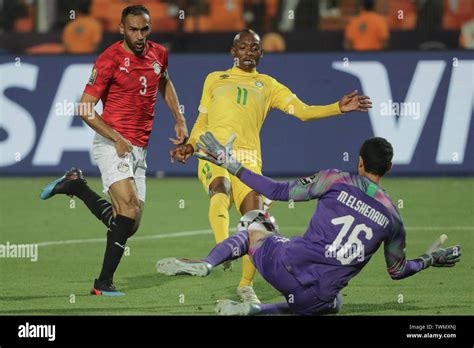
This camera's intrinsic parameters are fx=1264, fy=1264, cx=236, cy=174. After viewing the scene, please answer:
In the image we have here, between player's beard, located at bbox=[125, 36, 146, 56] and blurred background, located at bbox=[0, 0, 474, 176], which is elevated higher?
player's beard, located at bbox=[125, 36, 146, 56]

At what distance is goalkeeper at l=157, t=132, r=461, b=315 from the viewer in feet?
29.6

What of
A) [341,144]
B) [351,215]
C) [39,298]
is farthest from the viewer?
[341,144]

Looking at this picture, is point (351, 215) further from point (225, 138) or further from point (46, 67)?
point (46, 67)

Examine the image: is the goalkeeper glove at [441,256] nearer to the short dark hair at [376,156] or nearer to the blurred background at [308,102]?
the short dark hair at [376,156]

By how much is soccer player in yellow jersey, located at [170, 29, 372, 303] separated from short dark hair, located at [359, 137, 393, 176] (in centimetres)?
149

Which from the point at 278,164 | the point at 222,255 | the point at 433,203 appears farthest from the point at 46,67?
the point at 222,255

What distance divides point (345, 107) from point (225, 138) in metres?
1.29

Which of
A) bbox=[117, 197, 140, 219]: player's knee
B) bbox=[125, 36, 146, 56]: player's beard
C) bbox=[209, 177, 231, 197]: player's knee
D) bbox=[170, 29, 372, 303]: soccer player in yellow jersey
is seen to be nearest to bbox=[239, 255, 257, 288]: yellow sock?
bbox=[170, 29, 372, 303]: soccer player in yellow jersey

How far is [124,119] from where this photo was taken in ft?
36.2

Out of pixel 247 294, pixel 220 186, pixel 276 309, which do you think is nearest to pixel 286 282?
pixel 276 309

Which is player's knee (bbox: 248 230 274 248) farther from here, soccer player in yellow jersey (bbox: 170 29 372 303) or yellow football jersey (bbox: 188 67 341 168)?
yellow football jersey (bbox: 188 67 341 168)

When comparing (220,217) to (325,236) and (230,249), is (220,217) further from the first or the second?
(325,236)

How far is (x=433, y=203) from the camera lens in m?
16.9

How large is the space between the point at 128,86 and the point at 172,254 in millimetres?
2544
